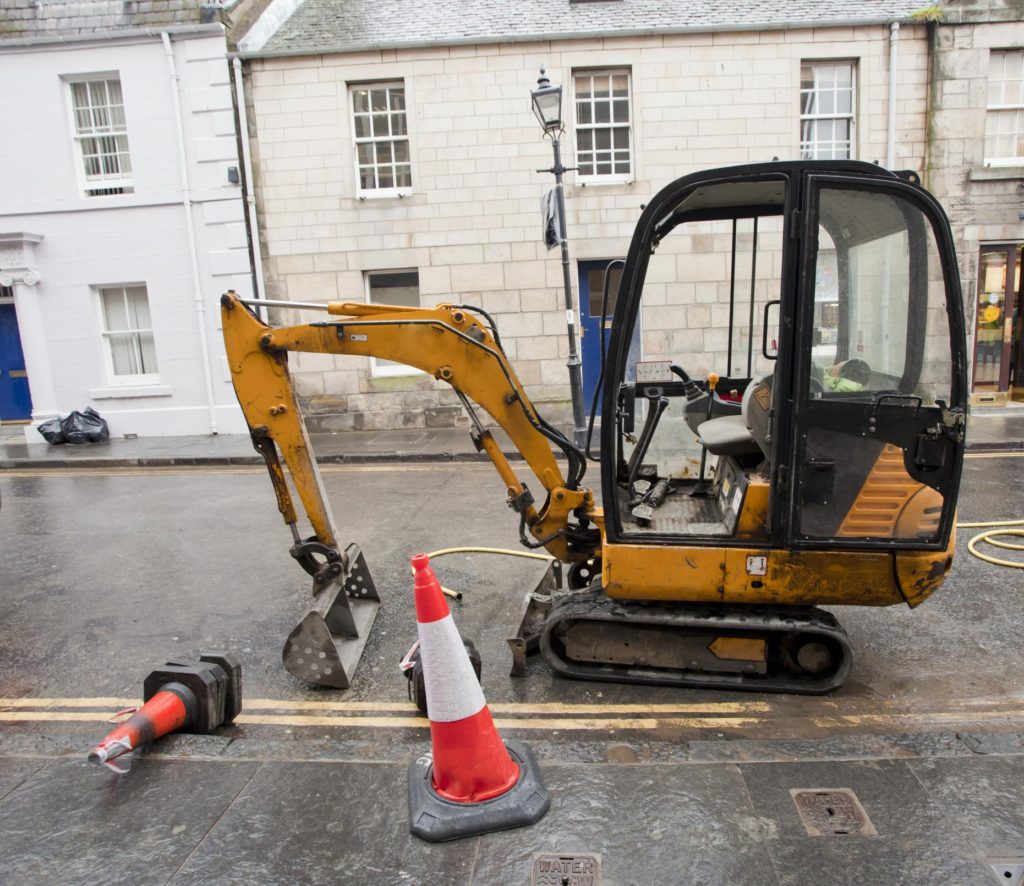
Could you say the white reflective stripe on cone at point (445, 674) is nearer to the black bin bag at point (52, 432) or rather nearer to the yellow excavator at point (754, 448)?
the yellow excavator at point (754, 448)

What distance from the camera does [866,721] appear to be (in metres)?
3.43

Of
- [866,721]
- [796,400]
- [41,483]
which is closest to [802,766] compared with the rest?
[866,721]

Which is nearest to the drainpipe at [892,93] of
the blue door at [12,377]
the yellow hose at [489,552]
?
the yellow hose at [489,552]

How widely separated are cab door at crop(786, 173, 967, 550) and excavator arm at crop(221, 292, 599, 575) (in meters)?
1.33

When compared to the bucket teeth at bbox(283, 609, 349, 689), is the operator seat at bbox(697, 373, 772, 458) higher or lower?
higher

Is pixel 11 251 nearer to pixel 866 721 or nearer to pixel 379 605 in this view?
pixel 379 605

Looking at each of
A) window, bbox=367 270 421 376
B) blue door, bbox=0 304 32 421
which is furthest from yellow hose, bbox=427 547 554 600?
blue door, bbox=0 304 32 421

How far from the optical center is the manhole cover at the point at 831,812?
2559 millimetres

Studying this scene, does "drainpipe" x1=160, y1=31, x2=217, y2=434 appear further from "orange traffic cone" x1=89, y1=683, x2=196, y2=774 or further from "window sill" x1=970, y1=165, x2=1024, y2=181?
"window sill" x1=970, y1=165, x2=1024, y2=181

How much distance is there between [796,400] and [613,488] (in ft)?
3.22

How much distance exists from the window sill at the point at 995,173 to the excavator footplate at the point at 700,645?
11830 mm

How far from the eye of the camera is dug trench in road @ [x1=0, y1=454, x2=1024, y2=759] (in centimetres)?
344

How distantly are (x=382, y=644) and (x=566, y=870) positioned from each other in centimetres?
228

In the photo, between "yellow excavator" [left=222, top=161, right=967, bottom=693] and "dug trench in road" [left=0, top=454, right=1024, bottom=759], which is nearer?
"yellow excavator" [left=222, top=161, right=967, bottom=693]
